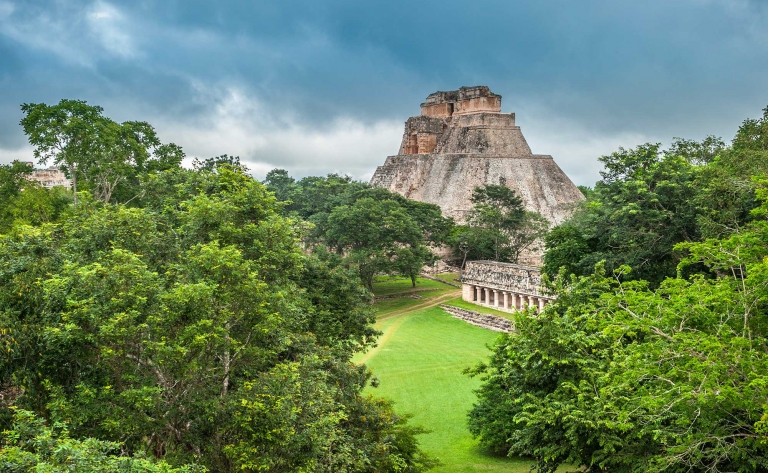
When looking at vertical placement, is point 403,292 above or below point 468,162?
below

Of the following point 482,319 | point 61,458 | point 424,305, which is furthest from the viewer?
point 424,305

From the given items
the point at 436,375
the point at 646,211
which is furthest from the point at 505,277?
the point at 646,211

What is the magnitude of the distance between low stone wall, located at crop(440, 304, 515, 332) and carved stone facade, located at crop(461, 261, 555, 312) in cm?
101

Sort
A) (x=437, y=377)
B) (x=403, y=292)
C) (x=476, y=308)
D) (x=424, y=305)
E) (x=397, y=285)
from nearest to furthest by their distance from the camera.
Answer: (x=437, y=377) → (x=476, y=308) → (x=424, y=305) → (x=403, y=292) → (x=397, y=285)

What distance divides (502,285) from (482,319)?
9.49 feet

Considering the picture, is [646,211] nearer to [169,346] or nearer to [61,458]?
[169,346]

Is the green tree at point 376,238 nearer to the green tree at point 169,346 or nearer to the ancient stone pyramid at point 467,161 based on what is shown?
the ancient stone pyramid at point 467,161

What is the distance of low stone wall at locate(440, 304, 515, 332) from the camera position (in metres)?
36.9

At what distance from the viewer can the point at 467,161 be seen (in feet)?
207

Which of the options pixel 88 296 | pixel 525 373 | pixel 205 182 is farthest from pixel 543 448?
pixel 205 182

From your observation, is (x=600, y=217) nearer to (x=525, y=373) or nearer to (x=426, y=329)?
(x=426, y=329)

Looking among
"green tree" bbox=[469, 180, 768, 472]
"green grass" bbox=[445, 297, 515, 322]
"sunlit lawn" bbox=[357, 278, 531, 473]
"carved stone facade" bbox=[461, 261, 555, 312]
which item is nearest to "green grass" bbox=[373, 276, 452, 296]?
"sunlit lawn" bbox=[357, 278, 531, 473]

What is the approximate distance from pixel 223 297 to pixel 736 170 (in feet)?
65.7

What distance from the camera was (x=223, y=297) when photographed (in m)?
12.3
